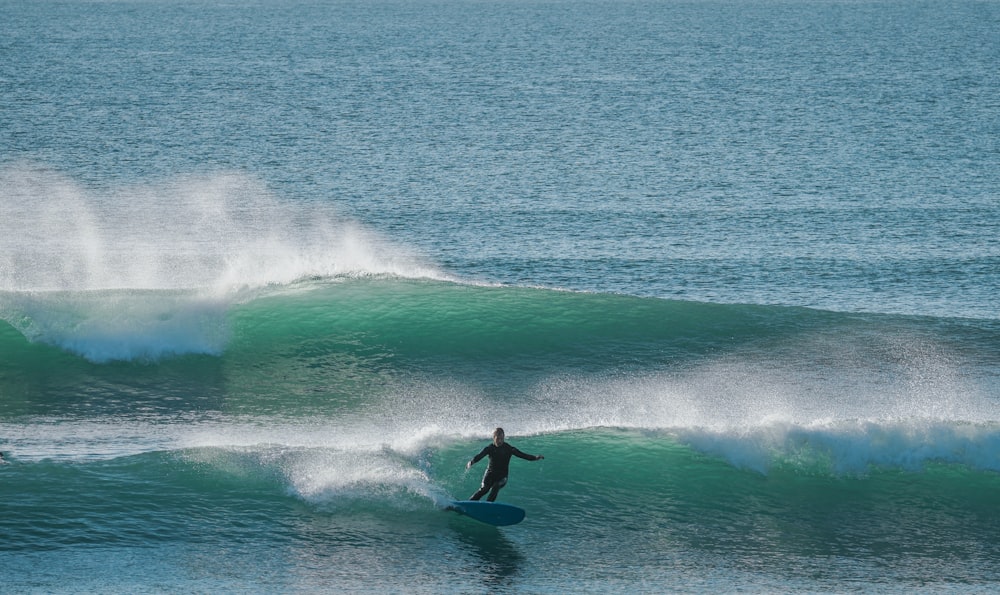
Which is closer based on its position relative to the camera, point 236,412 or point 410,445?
point 410,445

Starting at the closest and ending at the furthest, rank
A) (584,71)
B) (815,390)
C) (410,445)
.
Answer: (410,445)
(815,390)
(584,71)

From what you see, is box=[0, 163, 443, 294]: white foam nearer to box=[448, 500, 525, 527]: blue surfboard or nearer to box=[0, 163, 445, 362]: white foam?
box=[0, 163, 445, 362]: white foam

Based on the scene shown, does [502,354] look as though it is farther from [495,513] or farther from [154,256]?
[154,256]

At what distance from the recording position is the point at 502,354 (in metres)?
23.1

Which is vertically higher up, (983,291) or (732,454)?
(983,291)

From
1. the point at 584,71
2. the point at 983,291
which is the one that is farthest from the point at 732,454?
the point at 584,71

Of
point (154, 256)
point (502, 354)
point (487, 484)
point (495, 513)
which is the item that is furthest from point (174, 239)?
point (495, 513)

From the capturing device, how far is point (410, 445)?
17.1 metres

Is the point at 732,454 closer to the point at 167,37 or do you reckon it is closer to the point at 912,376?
the point at 912,376

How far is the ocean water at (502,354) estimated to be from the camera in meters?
14.6

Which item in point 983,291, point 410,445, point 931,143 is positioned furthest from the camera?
point 931,143

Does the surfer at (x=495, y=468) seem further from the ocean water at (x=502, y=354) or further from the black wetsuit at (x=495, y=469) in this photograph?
the ocean water at (x=502, y=354)

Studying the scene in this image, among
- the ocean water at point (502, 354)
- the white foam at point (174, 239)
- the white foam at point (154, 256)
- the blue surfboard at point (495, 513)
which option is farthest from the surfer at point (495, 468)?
the white foam at point (174, 239)

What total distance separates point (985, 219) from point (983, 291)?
9.61 metres
